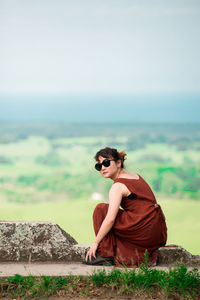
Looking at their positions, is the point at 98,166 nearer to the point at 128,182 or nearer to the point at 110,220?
the point at 128,182

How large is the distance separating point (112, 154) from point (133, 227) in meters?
0.79

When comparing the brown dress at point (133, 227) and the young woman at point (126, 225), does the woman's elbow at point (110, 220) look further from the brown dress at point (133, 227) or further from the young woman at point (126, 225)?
the brown dress at point (133, 227)

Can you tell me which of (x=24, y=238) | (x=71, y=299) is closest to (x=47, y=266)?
(x=24, y=238)

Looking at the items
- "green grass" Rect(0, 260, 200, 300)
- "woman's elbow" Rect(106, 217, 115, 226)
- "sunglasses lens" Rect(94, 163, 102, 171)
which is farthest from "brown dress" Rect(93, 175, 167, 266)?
"green grass" Rect(0, 260, 200, 300)

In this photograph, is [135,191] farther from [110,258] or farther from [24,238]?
[24,238]

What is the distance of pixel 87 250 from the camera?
235 inches

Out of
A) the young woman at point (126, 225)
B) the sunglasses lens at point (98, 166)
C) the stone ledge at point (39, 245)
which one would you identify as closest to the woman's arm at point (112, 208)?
the young woman at point (126, 225)

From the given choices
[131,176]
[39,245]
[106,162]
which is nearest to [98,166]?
[106,162]

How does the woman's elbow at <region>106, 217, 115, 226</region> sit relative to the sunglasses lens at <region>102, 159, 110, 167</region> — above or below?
below

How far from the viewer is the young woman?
5.67m

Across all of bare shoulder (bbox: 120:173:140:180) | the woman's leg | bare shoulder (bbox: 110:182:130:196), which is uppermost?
bare shoulder (bbox: 120:173:140:180)

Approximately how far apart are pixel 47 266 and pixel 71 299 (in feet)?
2.67

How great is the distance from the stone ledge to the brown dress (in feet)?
1.15

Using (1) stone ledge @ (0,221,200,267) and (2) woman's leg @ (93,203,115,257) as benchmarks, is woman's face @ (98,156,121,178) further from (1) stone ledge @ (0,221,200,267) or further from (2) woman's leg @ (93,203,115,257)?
(1) stone ledge @ (0,221,200,267)
